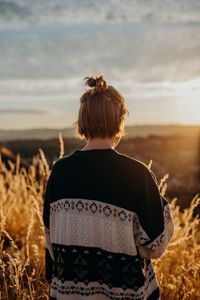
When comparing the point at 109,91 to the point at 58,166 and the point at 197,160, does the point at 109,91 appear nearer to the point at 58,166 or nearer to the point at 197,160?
the point at 58,166

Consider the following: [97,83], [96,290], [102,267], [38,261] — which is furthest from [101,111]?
[38,261]

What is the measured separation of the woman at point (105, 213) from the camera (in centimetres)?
299

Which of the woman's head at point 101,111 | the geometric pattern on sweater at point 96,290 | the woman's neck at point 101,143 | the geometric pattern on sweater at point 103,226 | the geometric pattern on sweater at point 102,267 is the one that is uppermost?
the woman's head at point 101,111

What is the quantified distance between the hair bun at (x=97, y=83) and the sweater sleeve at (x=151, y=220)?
1.57 ft

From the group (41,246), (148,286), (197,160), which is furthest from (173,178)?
(148,286)

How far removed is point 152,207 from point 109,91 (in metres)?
0.63

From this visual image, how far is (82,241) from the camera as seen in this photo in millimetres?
3031

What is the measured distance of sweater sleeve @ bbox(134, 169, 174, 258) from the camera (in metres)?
3.00

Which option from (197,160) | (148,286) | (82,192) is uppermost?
(197,160)

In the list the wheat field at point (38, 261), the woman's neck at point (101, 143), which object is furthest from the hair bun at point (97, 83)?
the wheat field at point (38, 261)

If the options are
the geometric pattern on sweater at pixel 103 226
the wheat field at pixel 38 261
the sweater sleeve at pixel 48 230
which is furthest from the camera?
the wheat field at pixel 38 261

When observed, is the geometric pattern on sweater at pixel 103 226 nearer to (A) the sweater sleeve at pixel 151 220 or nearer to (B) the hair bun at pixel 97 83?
(A) the sweater sleeve at pixel 151 220

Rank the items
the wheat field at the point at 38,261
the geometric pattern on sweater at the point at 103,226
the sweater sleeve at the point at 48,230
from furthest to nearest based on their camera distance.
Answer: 1. the wheat field at the point at 38,261
2. the sweater sleeve at the point at 48,230
3. the geometric pattern on sweater at the point at 103,226

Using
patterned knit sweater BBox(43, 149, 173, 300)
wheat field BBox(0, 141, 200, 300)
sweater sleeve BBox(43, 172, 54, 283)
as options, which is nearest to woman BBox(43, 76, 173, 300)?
patterned knit sweater BBox(43, 149, 173, 300)
